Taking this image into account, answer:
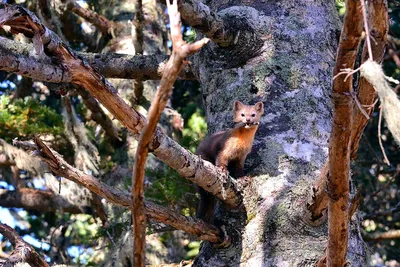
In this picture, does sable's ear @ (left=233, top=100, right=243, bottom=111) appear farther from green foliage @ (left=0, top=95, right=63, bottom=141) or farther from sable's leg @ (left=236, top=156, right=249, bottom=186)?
green foliage @ (left=0, top=95, right=63, bottom=141)

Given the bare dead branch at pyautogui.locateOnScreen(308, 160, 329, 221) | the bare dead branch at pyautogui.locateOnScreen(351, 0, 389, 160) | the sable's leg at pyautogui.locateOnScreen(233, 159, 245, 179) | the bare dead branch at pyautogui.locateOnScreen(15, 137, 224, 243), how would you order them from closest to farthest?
the bare dead branch at pyautogui.locateOnScreen(351, 0, 389, 160) < the bare dead branch at pyautogui.locateOnScreen(308, 160, 329, 221) < the bare dead branch at pyautogui.locateOnScreen(15, 137, 224, 243) < the sable's leg at pyautogui.locateOnScreen(233, 159, 245, 179)

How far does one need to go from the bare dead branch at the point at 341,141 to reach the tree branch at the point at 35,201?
5.22m

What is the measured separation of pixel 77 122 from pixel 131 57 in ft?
7.96

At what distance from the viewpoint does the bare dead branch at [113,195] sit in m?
3.41

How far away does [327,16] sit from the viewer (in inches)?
192

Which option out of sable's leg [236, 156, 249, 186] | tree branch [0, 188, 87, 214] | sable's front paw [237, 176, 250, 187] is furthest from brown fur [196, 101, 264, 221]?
tree branch [0, 188, 87, 214]

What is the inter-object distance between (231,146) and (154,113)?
2.90 meters

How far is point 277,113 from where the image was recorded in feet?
14.1

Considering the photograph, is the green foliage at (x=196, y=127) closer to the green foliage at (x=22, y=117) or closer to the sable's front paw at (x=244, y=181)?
the green foliage at (x=22, y=117)

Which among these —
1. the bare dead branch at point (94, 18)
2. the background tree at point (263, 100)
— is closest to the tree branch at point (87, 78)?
the background tree at point (263, 100)

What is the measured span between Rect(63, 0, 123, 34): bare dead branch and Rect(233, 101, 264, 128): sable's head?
3720 mm

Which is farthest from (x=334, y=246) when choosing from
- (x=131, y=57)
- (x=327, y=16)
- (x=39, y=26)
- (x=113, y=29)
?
(x=113, y=29)

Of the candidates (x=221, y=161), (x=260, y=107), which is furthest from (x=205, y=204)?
(x=260, y=107)

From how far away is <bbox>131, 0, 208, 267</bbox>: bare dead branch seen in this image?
220 cm
